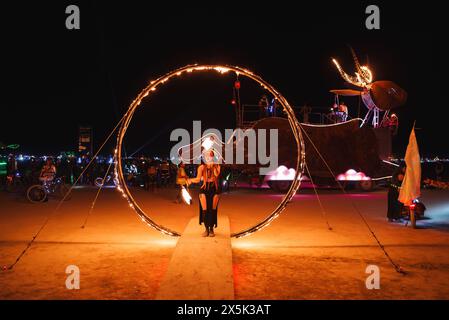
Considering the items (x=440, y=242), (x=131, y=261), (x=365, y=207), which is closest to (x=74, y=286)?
(x=131, y=261)

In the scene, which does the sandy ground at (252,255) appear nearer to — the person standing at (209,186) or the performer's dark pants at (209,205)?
the performer's dark pants at (209,205)

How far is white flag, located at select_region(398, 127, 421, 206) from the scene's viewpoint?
1118 centimetres

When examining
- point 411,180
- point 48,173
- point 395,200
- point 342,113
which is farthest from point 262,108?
point 411,180

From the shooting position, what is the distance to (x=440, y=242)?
9.08 meters

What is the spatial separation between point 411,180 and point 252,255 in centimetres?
589

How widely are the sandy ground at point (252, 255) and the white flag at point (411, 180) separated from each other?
33.3 inches

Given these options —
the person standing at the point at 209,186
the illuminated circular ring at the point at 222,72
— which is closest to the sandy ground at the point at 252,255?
the illuminated circular ring at the point at 222,72

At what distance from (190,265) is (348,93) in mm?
19997

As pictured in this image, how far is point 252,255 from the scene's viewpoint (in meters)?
7.74

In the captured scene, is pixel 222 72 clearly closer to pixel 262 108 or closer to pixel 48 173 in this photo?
pixel 48 173

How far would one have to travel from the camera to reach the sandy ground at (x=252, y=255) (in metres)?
5.74

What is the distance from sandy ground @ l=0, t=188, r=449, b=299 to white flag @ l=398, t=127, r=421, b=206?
85 centimetres
